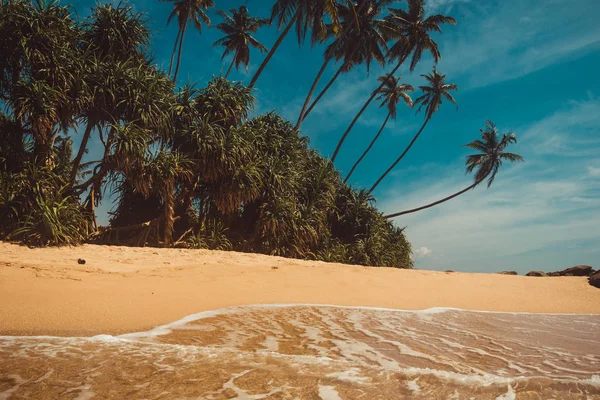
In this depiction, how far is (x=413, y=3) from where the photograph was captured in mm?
22688

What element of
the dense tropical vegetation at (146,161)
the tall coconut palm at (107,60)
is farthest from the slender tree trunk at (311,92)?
the tall coconut palm at (107,60)

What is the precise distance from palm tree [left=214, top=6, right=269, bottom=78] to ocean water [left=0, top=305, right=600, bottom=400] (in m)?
27.3

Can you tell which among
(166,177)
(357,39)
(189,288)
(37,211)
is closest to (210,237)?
(166,177)

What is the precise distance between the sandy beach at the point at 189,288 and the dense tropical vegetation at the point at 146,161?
2051 mm

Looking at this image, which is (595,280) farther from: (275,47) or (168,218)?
(275,47)

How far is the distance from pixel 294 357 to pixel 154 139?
347 inches

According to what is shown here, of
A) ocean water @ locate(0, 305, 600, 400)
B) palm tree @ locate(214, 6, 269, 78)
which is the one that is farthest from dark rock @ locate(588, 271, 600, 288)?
palm tree @ locate(214, 6, 269, 78)

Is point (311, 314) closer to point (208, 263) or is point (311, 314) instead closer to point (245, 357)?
point (245, 357)

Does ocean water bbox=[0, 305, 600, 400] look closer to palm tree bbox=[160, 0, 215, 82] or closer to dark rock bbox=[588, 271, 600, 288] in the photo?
dark rock bbox=[588, 271, 600, 288]

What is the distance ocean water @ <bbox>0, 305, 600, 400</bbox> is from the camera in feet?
5.18

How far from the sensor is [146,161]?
8602 millimetres

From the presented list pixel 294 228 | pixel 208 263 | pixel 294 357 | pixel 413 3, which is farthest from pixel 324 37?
pixel 294 357

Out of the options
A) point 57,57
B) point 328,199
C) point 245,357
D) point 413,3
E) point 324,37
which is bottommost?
point 245,357

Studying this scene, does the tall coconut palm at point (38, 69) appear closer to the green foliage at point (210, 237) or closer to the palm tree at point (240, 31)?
the green foliage at point (210, 237)
